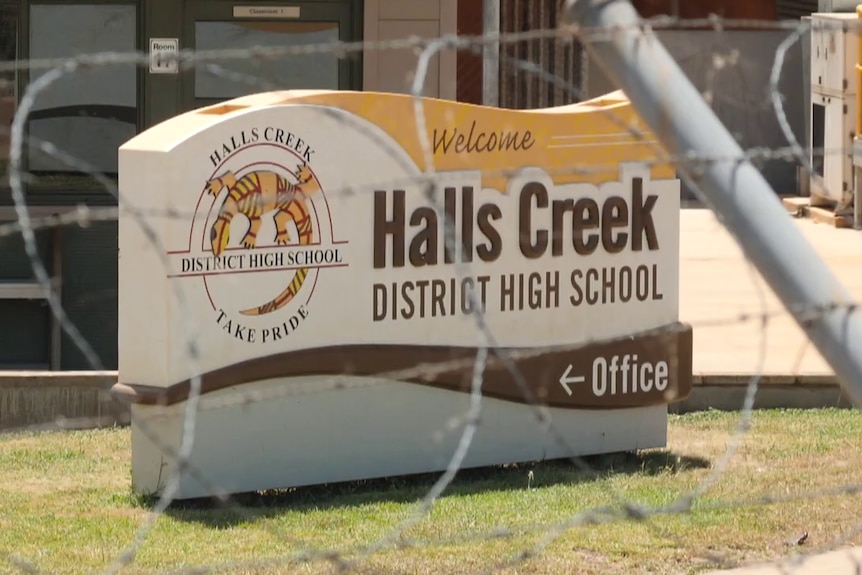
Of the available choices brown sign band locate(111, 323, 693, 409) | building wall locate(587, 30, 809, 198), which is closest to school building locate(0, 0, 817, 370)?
brown sign band locate(111, 323, 693, 409)

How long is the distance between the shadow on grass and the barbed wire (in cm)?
6

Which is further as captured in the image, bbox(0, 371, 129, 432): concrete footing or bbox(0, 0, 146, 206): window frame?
bbox(0, 0, 146, 206): window frame

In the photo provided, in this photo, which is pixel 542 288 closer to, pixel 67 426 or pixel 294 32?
pixel 67 426

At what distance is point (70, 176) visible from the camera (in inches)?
427

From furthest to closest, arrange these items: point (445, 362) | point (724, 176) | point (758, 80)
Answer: point (758, 80) → point (445, 362) → point (724, 176)

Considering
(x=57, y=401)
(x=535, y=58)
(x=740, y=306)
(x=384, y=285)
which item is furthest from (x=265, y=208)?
(x=535, y=58)

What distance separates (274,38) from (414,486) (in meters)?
4.52

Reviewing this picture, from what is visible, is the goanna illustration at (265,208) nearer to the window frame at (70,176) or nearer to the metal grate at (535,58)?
the window frame at (70,176)

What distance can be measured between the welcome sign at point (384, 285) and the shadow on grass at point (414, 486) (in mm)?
89

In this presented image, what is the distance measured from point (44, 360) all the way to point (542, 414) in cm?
441

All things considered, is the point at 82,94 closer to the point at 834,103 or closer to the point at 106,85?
the point at 106,85

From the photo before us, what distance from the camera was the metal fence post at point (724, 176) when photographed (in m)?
2.93

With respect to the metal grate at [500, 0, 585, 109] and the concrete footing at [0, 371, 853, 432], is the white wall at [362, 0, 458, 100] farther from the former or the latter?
the concrete footing at [0, 371, 853, 432]

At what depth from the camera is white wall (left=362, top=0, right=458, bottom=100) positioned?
428 inches
